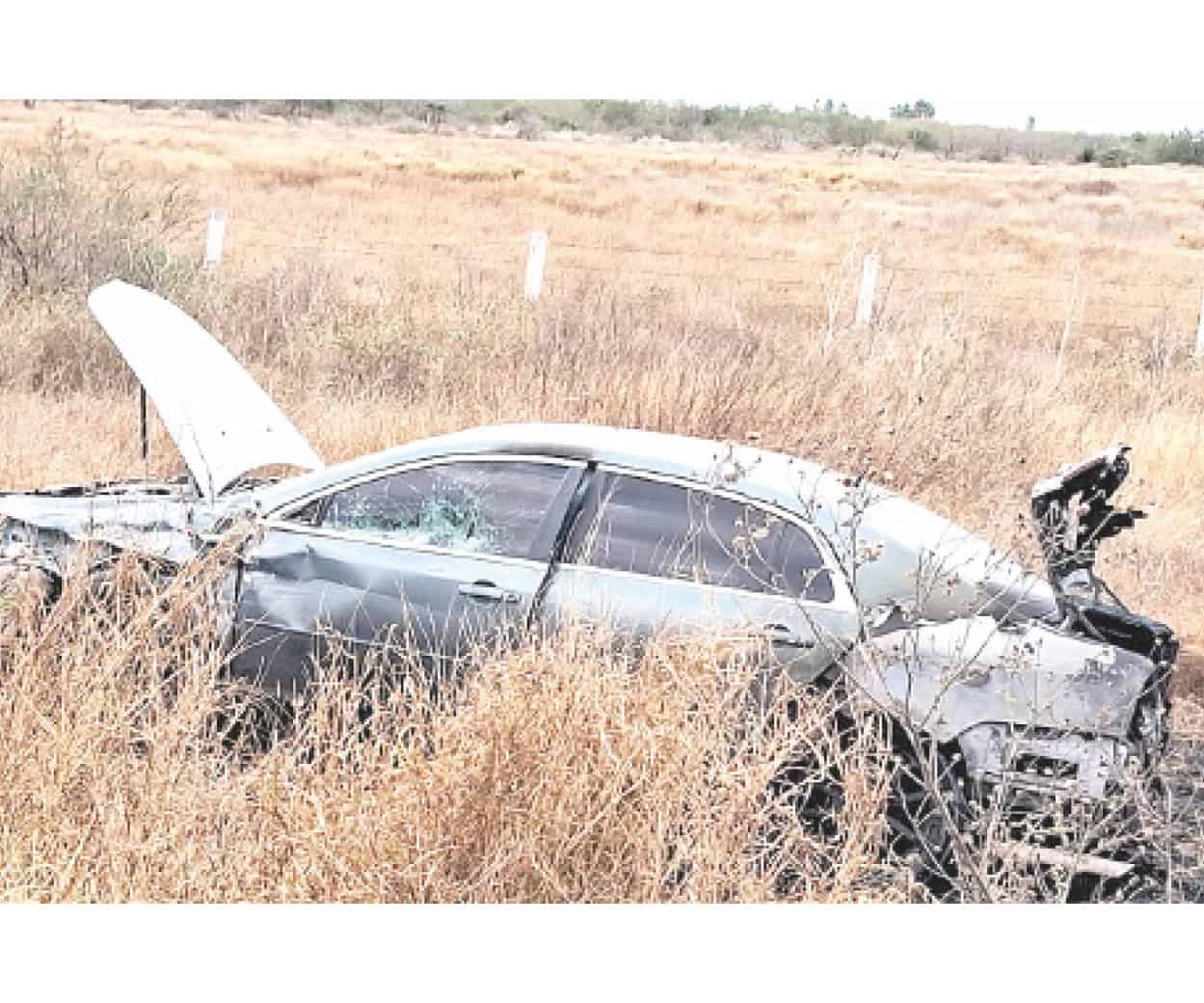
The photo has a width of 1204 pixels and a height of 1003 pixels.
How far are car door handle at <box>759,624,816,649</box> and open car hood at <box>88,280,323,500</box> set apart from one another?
140 cm

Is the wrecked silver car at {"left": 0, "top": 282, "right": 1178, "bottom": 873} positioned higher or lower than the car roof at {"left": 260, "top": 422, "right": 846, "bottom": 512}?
lower

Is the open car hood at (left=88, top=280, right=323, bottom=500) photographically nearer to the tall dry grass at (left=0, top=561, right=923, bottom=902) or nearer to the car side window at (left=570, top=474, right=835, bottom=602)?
the tall dry grass at (left=0, top=561, right=923, bottom=902)

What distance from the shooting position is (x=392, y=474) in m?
4.70

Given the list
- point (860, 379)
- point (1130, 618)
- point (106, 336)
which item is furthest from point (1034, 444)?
point (106, 336)

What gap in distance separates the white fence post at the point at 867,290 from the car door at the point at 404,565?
5.54 ft

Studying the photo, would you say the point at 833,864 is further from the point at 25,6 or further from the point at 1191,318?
the point at 1191,318

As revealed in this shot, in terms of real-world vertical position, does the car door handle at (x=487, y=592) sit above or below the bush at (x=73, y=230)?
below

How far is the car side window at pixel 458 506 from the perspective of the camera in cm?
459

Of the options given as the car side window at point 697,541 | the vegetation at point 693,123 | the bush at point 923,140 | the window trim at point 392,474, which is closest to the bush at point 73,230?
the vegetation at point 693,123

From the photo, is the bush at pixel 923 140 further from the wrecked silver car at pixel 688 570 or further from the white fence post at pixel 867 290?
the wrecked silver car at pixel 688 570

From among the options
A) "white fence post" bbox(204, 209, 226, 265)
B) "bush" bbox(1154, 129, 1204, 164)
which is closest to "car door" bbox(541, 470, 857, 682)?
"white fence post" bbox(204, 209, 226, 265)

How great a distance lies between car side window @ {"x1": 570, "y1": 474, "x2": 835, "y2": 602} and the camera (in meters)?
4.44

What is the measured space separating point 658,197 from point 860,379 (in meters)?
1.48
